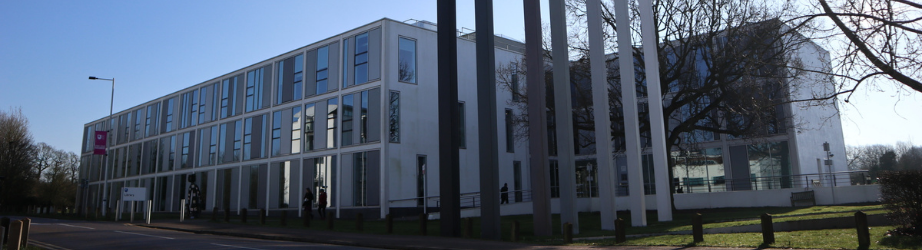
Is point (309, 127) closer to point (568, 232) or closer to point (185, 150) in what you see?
point (185, 150)

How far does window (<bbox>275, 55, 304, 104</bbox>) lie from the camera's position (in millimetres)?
36594

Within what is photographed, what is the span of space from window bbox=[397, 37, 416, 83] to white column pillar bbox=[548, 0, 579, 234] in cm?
1484

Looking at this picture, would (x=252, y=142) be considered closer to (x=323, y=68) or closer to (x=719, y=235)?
(x=323, y=68)

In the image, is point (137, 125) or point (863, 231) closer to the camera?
point (863, 231)

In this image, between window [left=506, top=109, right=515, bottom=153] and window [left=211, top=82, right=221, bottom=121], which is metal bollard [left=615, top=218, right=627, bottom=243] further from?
window [left=211, top=82, right=221, bottom=121]

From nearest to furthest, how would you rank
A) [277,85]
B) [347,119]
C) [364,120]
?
[364,120] → [347,119] → [277,85]

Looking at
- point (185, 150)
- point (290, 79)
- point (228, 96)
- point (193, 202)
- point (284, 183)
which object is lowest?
point (193, 202)

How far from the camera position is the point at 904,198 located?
37.8 feet

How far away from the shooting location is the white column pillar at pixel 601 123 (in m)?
18.6

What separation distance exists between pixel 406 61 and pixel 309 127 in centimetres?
706

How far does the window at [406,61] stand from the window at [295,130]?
24.7ft

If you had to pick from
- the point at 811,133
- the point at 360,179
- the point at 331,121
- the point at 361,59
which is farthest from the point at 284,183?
the point at 811,133

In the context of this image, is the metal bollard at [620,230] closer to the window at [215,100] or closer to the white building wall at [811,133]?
the white building wall at [811,133]

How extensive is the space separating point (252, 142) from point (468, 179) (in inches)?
564
